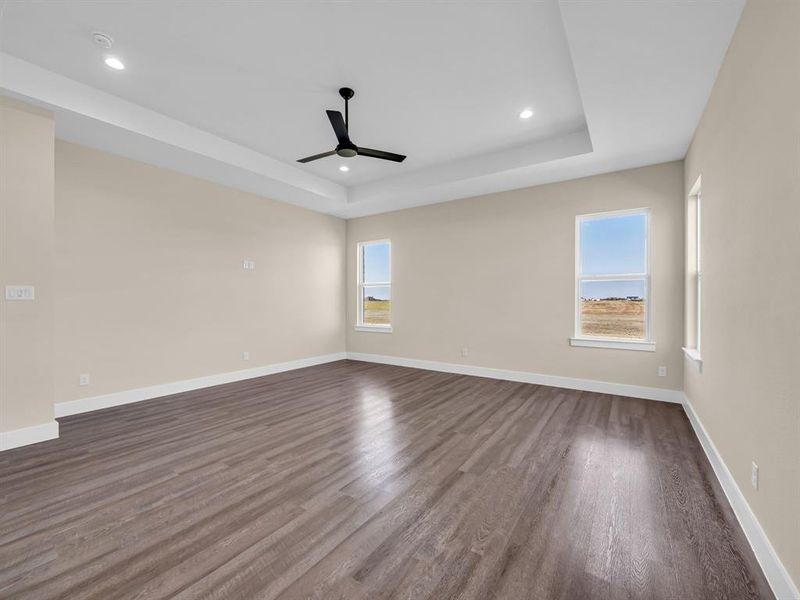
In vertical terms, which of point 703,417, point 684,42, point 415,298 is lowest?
point 703,417

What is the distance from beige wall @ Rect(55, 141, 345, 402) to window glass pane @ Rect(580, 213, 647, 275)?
451 centimetres

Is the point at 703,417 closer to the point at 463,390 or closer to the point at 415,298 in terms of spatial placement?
the point at 463,390

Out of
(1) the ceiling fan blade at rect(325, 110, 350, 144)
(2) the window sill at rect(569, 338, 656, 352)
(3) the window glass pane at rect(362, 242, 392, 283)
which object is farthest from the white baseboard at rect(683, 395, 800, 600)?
(3) the window glass pane at rect(362, 242, 392, 283)

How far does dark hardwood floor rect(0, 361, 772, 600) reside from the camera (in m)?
1.47

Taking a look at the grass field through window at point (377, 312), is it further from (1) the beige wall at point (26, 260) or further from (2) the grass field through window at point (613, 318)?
(1) the beige wall at point (26, 260)

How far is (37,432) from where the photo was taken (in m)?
2.94

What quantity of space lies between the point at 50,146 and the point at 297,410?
3334 mm

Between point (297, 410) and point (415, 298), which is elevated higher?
point (415, 298)

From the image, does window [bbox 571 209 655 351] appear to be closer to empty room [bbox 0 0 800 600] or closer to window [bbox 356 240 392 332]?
empty room [bbox 0 0 800 600]

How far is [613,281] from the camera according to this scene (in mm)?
4426

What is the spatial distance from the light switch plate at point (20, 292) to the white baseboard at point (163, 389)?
126 centimetres

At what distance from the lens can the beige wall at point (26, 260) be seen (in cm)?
281

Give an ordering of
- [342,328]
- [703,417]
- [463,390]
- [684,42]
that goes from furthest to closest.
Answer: [342,328] < [463,390] < [703,417] < [684,42]

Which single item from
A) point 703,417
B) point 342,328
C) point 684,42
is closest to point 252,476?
point 703,417
